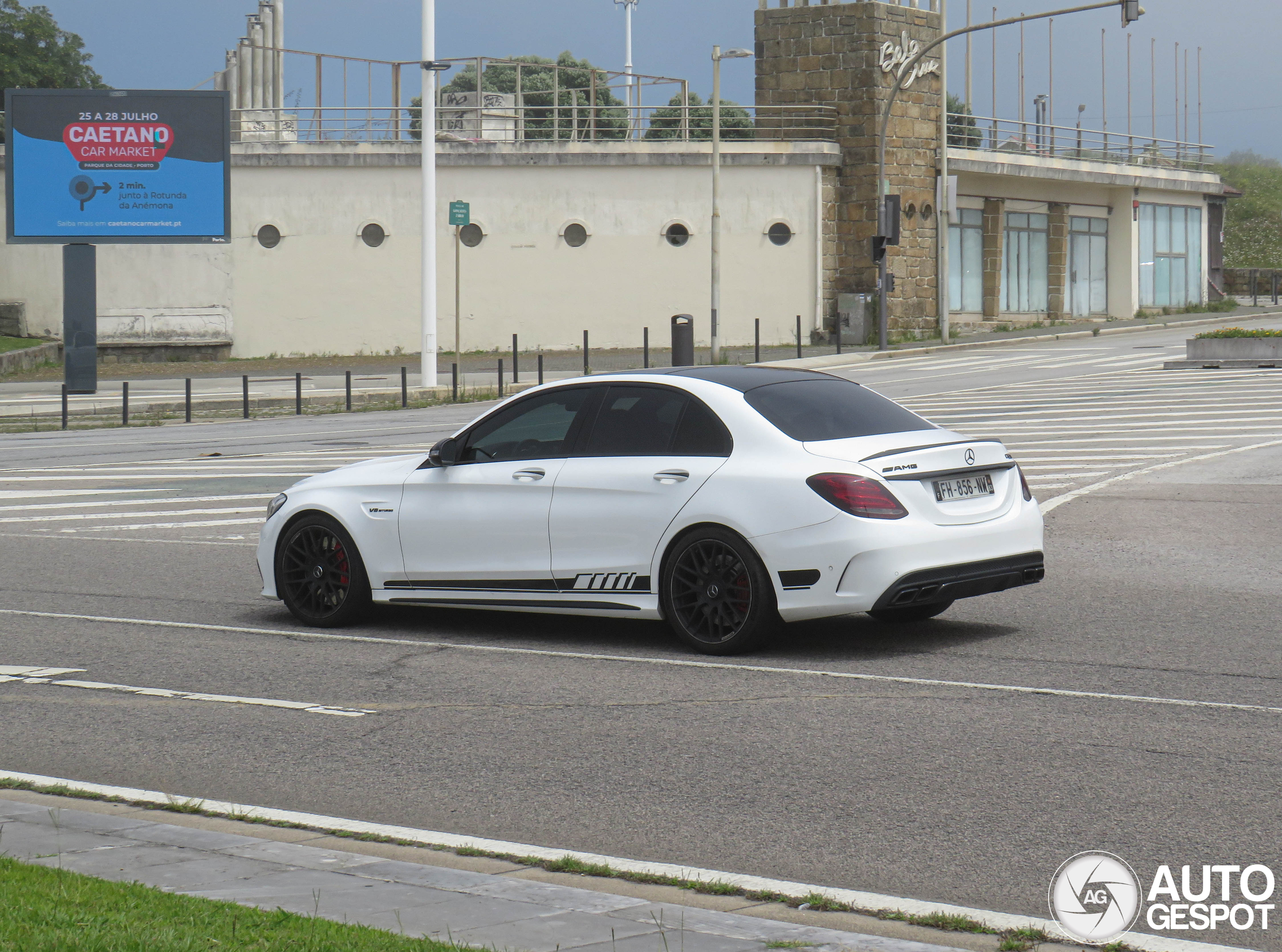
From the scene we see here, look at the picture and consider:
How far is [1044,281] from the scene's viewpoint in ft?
178

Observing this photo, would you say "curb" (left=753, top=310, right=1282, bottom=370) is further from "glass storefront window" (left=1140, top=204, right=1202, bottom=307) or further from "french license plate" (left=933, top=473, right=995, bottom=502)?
"french license plate" (left=933, top=473, right=995, bottom=502)

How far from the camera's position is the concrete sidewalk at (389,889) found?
4.09m

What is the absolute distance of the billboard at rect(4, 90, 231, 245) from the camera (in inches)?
1385

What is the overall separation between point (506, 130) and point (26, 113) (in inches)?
565

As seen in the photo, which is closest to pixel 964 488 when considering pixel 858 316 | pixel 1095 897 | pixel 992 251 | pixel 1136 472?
pixel 1095 897

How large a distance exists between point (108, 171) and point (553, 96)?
23.2 metres

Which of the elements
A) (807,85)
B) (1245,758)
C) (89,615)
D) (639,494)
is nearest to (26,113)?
(807,85)

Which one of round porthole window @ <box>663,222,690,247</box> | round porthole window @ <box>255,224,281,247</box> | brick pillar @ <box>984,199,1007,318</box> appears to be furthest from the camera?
brick pillar @ <box>984,199,1007,318</box>

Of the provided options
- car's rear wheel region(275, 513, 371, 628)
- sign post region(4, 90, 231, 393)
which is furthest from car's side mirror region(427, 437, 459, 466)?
sign post region(4, 90, 231, 393)

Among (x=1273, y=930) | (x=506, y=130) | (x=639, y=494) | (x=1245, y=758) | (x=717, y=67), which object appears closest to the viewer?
(x=1273, y=930)

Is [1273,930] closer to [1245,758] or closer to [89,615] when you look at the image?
[1245,758]

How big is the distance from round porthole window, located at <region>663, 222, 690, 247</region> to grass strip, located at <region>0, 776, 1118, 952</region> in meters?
40.6

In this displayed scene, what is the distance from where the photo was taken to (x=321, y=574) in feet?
31.7

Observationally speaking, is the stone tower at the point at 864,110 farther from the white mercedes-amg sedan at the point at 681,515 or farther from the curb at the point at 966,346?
the white mercedes-amg sedan at the point at 681,515
